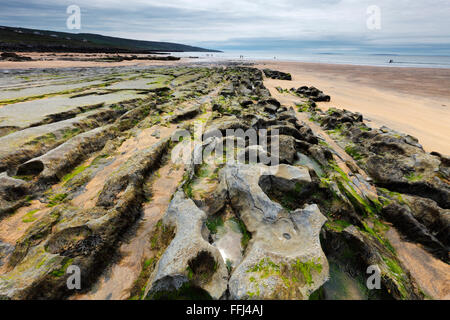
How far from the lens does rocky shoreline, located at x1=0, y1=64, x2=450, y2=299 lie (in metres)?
3.01

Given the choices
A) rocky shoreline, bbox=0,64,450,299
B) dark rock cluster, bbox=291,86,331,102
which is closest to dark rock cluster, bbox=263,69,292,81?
dark rock cluster, bbox=291,86,331,102

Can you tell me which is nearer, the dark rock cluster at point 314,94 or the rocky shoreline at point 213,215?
the rocky shoreline at point 213,215

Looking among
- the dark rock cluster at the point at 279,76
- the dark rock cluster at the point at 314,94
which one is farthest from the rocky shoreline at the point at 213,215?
the dark rock cluster at the point at 279,76

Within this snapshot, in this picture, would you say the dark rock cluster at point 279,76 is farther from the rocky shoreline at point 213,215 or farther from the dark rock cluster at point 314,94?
the rocky shoreline at point 213,215

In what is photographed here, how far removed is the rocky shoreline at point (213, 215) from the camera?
119 inches

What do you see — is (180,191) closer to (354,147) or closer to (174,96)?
(354,147)

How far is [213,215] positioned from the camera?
174 inches

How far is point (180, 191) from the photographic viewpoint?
A: 4.71 meters

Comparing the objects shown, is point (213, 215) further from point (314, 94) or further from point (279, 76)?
point (279, 76)

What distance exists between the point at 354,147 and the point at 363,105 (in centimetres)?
1221

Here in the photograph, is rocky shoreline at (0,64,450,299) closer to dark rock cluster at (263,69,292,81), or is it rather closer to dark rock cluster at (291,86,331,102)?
dark rock cluster at (291,86,331,102)
